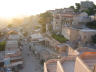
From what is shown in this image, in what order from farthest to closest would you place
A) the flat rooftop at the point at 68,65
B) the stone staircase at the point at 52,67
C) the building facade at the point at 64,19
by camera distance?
1. the building facade at the point at 64,19
2. the stone staircase at the point at 52,67
3. the flat rooftop at the point at 68,65

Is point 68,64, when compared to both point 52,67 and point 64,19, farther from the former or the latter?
point 64,19

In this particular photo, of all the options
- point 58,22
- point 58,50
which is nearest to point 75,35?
point 58,50

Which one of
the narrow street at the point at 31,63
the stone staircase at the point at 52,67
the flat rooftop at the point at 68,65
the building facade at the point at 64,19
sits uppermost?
the building facade at the point at 64,19

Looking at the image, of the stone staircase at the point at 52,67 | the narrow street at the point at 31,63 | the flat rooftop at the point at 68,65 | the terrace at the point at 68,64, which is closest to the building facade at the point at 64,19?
the narrow street at the point at 31,63

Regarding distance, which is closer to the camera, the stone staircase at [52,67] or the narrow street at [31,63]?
the stone staircase at [52,67]

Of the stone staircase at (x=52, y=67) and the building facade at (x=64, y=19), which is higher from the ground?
the building facade at (x=64, y=19)

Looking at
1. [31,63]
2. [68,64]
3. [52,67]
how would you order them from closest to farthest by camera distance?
[68,64], [52,67], [31,63]

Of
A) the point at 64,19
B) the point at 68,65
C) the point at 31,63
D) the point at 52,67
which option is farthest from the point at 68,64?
the point at 64,19

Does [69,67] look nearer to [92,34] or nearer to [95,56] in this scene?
[95,56]

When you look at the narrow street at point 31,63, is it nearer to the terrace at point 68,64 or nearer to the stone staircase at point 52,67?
the stone staircase at point 52,67

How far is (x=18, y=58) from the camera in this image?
57.6ft

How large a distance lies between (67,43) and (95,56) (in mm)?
15415

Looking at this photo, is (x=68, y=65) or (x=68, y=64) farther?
(x=68, y=64)

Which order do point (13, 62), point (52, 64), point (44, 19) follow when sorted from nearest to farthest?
1. point (52, 64)
2. point (13, 62)
3. point (44, 19)
